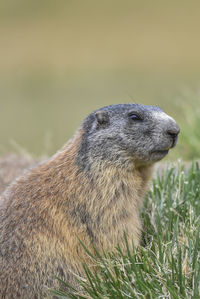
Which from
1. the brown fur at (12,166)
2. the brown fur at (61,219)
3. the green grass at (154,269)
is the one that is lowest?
the green grass at (154,269)

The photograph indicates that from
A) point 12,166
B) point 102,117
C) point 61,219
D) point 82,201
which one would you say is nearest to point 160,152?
point 102,117

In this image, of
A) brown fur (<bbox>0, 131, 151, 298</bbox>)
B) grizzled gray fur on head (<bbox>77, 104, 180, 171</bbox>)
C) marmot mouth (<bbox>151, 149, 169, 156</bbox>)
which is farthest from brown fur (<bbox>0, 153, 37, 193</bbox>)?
marmot mouth (<bbox>151, 149, 169, 156</bbox>)

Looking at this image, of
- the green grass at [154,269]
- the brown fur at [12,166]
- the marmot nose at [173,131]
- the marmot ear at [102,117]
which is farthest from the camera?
the brown fur at [12,166]

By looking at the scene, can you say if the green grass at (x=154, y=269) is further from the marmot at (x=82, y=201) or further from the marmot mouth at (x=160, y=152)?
the marmot mouth at (x=160, y=152)

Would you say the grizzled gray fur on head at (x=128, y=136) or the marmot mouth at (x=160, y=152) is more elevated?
the grizzled gray fur on head at (x=128, y=136)

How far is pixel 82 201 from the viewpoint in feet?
14.1

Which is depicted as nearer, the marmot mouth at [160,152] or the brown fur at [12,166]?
the marmot mouth at [160,152]

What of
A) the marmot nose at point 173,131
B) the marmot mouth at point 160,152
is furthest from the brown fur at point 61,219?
the marmot nose at point 173,131

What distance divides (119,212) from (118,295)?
0.85 metres

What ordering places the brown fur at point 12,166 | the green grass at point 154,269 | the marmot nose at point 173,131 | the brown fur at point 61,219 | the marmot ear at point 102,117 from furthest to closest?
the brown fur at point 12,166 → the marmot ear at point 102,117 → the marmot nose at point 173,131 → the brown fur at point 61,219 → the green grass at point 154,269

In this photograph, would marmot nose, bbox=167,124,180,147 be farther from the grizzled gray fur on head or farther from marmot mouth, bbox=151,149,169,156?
marmot mouth, bbox=151,149,169,156

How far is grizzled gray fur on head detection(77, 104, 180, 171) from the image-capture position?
4254mm

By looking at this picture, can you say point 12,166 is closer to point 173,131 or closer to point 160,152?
point 160,152

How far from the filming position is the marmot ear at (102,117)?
4.45 meters
